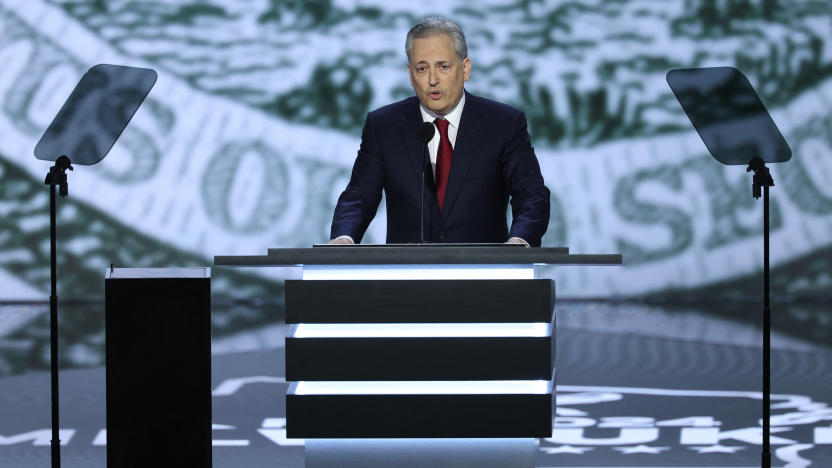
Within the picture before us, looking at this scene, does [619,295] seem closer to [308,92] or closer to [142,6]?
[308,92]

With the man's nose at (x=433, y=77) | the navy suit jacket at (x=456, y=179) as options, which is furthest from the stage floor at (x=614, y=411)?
the man's nose at (x=433, y=77)

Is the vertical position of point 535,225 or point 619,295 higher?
point 535,225

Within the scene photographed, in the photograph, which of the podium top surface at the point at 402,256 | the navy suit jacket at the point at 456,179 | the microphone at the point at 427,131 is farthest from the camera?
the navy suit jacket at the point at 456,179

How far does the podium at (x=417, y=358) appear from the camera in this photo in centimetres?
195

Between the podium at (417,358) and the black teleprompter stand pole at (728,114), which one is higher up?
the black teleprompter stand pole at (728,114)

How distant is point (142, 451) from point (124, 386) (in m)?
0.15

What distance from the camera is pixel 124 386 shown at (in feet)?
7.13

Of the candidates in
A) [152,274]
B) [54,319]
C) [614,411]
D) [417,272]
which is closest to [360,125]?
[614,411]

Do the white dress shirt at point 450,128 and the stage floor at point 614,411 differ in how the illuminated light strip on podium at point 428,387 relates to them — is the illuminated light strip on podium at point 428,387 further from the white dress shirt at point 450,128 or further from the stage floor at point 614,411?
the stage floor at point 614,411

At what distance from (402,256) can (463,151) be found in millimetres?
668

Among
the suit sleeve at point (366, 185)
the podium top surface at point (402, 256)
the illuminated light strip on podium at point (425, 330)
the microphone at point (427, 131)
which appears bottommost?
the illuminated light strip on podium at point (425, 330)

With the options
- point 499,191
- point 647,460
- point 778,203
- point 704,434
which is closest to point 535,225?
point 499,191

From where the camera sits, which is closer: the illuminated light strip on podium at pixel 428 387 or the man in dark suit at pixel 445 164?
the illuminated light strip on podium at pixel 428 387

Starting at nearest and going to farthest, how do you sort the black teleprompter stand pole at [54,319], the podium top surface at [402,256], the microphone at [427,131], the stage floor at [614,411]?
the podium top surface at [402,256]
the microphone at [427,131]
the black teleprompter stand pole at [54,319]
the stage floor at [614,411]
